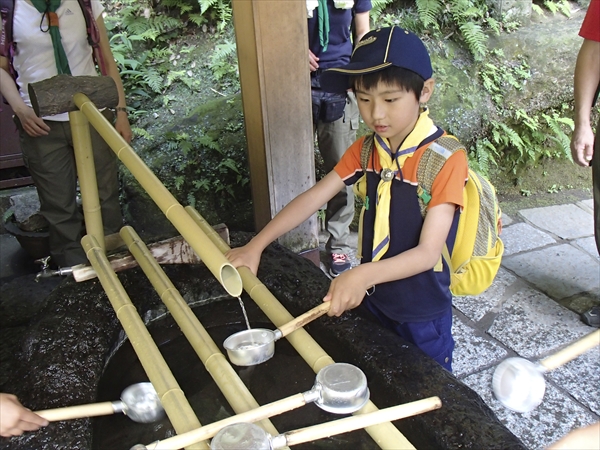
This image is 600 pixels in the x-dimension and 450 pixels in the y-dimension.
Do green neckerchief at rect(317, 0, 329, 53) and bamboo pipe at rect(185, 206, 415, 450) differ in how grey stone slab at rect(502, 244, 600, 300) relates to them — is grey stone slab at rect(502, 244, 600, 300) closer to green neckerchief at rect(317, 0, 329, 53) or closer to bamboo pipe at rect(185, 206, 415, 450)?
green neckerchief at rect(317, 0, 329, 53)

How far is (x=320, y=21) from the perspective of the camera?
3.72m

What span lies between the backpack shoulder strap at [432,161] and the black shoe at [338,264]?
7.39 feet

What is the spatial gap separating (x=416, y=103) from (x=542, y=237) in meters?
3.20

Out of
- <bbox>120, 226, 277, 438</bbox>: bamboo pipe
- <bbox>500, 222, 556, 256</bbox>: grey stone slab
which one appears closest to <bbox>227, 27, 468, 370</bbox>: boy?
<bbox>120, 226, 277, 438</bbox>: bamboo pipe

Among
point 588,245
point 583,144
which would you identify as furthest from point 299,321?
point 588,245

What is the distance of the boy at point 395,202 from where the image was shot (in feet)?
5.97

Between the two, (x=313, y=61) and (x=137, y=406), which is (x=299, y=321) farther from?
(x=313, y=61)

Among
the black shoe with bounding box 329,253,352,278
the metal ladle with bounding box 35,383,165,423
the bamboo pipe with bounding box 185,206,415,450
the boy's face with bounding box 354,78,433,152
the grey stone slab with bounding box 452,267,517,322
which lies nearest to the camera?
the bamboo pipe with bounding box 185,206,415,450

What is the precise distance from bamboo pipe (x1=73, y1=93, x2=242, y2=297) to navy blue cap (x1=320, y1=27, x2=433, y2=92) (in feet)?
2.68

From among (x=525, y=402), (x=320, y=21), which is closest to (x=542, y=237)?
(x=320, y=21)

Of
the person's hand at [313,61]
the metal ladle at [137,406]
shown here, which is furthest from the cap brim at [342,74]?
the person's hand at [313,61]

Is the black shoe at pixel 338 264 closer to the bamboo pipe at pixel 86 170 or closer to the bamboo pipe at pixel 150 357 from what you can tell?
the bamboo pipe at pixel 86 170

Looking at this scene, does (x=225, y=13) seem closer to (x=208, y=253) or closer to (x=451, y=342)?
(x=451, y=342)

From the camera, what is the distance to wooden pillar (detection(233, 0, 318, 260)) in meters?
3.02
